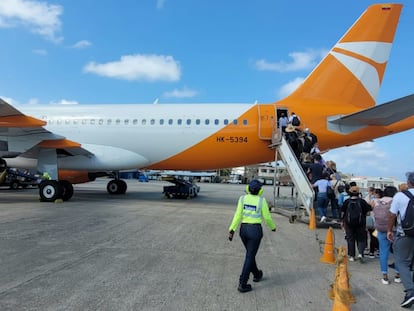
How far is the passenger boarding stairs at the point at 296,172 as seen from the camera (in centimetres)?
1049

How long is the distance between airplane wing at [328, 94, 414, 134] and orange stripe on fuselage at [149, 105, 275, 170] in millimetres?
2951

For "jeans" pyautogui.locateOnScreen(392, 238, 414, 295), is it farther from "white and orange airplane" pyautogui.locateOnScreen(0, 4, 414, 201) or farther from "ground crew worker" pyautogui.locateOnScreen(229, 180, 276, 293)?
"white and orange airplane" pyautogui.locateOnScreen(0, 4, 414, 201)

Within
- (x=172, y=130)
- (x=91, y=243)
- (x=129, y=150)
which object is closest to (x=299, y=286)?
(x=91, y=243)

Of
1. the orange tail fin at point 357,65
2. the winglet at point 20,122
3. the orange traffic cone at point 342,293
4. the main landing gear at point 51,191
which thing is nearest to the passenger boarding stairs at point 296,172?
the orange tail fin at point 357,65

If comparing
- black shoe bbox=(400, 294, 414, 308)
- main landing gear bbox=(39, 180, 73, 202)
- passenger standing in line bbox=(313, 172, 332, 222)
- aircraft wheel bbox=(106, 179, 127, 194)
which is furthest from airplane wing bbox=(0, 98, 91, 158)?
black shoe bbox=(400, 294, 414, 308)

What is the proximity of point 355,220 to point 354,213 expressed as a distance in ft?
0.45

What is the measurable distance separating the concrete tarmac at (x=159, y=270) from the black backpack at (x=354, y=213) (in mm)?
831

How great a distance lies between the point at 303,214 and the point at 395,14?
9.34 m

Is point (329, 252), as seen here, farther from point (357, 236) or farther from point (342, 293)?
point (342, 293)

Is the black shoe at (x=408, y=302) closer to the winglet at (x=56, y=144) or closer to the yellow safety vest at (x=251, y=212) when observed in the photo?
the yellow safety vest at (x=251, y=212)

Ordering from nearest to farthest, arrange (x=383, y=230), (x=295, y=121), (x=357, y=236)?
(x=383, y=230)
(x=357, y=236)
(x=295, y=121)

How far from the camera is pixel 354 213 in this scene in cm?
653

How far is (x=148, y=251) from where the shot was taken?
6590mm

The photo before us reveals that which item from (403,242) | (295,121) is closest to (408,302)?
(403,242)
